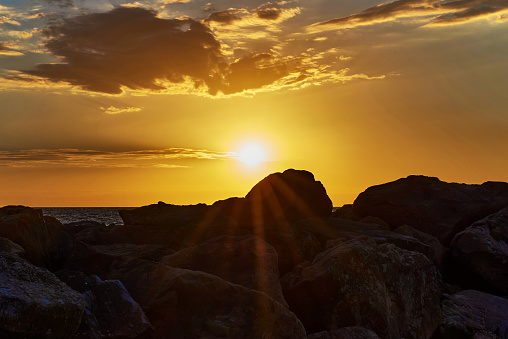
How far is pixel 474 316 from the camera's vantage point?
493 inches

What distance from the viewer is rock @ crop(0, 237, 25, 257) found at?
8.53 meters

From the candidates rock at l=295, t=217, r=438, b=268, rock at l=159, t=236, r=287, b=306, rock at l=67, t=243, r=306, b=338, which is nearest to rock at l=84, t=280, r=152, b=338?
rock at l=67, t=243, r=306, b=338

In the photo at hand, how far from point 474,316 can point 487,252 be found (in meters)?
4.12

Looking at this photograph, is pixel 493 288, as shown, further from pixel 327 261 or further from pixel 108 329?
pixel 108 329

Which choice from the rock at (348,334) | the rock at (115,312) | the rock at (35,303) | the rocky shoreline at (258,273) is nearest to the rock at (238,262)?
the rocky shoreline at (258,273)

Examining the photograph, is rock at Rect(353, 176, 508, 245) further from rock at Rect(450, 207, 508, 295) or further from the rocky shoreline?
rock at Rect(450, 207, 508, 295)

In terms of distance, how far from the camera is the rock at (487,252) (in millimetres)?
15734

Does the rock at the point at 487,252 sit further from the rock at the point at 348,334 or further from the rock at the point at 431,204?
the rock at the point at 348,334

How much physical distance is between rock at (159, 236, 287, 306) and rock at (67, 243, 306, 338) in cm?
146

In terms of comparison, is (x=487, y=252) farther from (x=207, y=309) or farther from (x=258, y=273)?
(x=207, y=309)

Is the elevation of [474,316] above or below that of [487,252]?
below

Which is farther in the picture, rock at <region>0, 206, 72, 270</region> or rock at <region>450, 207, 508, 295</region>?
rock at <region>450, 207, 508, 295</region>

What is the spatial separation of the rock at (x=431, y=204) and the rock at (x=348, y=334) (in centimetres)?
1091

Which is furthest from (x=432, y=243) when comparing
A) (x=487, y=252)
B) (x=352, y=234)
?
(x=352, y=234)
